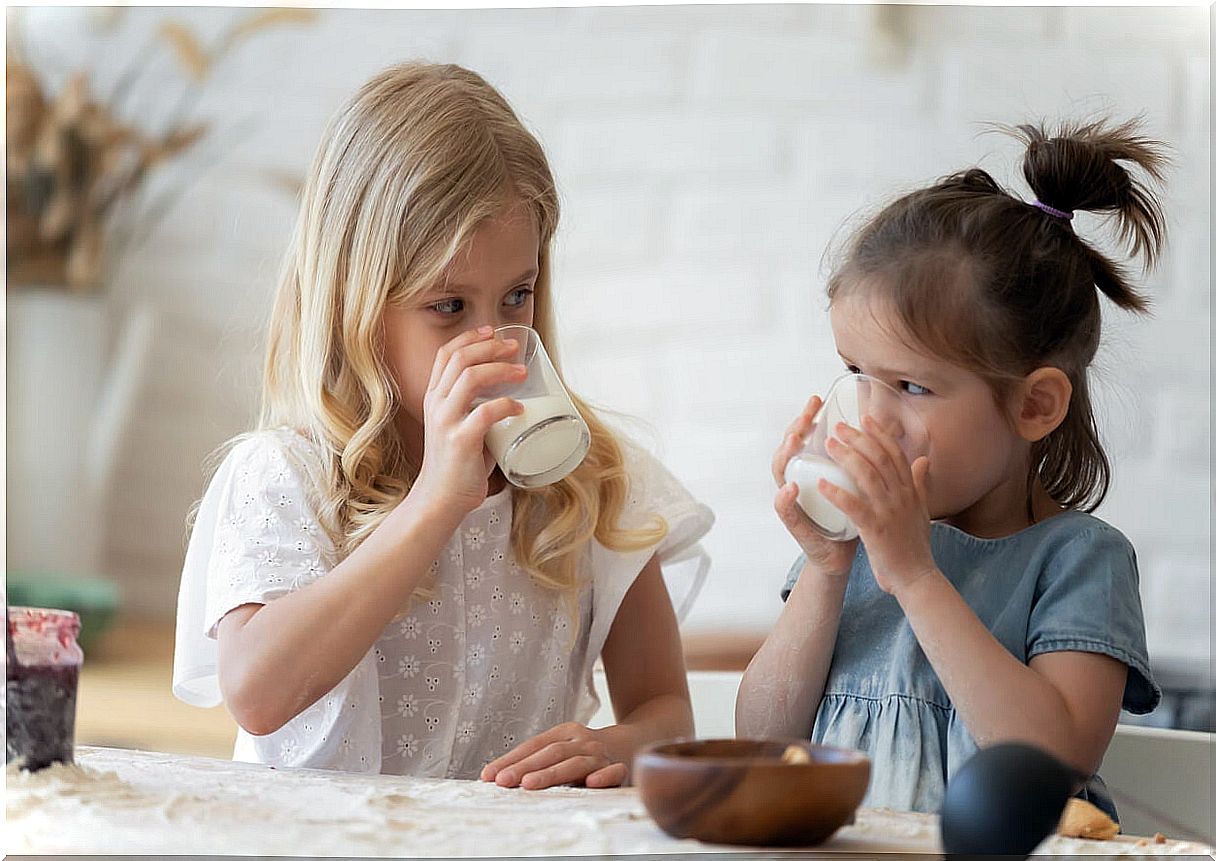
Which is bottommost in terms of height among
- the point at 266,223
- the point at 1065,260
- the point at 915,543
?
the point at 915,543

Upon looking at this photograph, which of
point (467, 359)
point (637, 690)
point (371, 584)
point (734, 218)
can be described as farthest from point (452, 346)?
point (734, 218)

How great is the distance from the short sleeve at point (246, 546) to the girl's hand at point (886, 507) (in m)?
0.42

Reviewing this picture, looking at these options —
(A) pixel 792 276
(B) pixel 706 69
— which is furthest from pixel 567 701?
(B) pixel 706 69

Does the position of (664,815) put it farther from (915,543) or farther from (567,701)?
(567,701)

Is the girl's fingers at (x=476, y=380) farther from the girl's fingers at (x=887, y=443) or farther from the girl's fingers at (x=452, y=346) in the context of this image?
the girl's fingers at (x=887, y=443)

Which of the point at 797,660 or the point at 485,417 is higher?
the point at 485,417

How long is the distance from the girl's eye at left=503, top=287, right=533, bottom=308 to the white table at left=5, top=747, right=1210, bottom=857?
428 millimetres

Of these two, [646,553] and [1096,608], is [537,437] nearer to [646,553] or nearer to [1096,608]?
[646,553]

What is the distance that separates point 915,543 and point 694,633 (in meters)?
1.00

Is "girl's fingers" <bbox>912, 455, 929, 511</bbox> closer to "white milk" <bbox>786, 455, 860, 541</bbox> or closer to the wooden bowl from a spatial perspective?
"white milk" <bbox>786, 455, 860, 541</bbox>

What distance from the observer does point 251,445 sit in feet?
3.64

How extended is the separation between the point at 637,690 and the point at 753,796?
0.66 metres

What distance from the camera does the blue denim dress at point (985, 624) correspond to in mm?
920

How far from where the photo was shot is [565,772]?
837 millimetres
